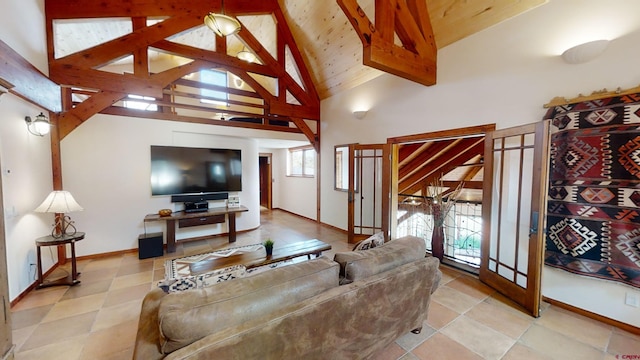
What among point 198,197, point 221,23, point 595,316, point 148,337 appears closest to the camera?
point 148,337

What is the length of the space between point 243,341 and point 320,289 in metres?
0.52

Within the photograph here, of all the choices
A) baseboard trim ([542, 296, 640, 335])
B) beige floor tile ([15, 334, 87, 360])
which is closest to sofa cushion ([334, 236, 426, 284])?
baseboard trim ([542, 296, 640, 335])

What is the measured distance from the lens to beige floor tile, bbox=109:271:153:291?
2946 millimetres

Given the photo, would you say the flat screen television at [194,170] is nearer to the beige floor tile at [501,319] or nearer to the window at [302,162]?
the window at [302,162]

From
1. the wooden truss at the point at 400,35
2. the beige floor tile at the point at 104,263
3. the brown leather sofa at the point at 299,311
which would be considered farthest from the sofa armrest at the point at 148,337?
the beige floor tile at the point at 104,263

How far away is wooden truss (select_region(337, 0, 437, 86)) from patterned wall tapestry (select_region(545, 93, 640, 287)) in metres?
1.56

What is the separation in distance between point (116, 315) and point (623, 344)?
4.58 m

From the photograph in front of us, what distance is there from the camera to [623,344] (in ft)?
6.41

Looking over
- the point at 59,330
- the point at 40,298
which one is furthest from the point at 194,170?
the point at 59,330

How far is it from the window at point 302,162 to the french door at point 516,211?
4.37 meters

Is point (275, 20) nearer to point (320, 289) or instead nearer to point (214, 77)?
point (214, 77)

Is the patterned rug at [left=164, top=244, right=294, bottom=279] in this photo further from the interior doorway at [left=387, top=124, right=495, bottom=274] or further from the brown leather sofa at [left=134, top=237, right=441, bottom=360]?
the interior doorway at [left=387, top=124, right=495, bottom=274]

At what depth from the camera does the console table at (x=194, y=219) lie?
4.08 m

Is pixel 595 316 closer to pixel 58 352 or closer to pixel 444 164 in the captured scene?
pixel 444 164
